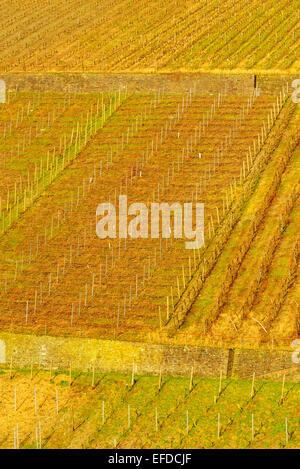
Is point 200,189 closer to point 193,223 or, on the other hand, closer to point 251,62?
point 193,223

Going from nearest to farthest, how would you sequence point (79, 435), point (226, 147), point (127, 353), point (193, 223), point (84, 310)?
point (79, 435) < point (127, 353) < point (84, 310) < point (193, 223) < point (226, 147)

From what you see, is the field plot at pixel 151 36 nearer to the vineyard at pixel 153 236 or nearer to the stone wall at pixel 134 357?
the vineyard at pixel 153 236

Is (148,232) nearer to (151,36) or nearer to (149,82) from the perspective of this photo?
(149,82)

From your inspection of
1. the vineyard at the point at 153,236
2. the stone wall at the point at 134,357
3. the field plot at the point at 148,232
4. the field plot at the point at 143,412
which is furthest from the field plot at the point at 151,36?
the field plot at the point at 143,412

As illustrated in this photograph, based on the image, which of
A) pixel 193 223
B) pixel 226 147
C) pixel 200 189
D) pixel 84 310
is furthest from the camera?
pixel 226 147

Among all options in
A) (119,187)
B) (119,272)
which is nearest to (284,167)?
(119,187)

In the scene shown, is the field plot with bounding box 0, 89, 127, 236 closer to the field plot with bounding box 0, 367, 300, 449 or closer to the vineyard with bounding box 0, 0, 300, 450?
the vineyard with bounding box 0, 0, 300, 450

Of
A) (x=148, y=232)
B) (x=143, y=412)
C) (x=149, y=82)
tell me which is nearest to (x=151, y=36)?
(x=149, y=82)
